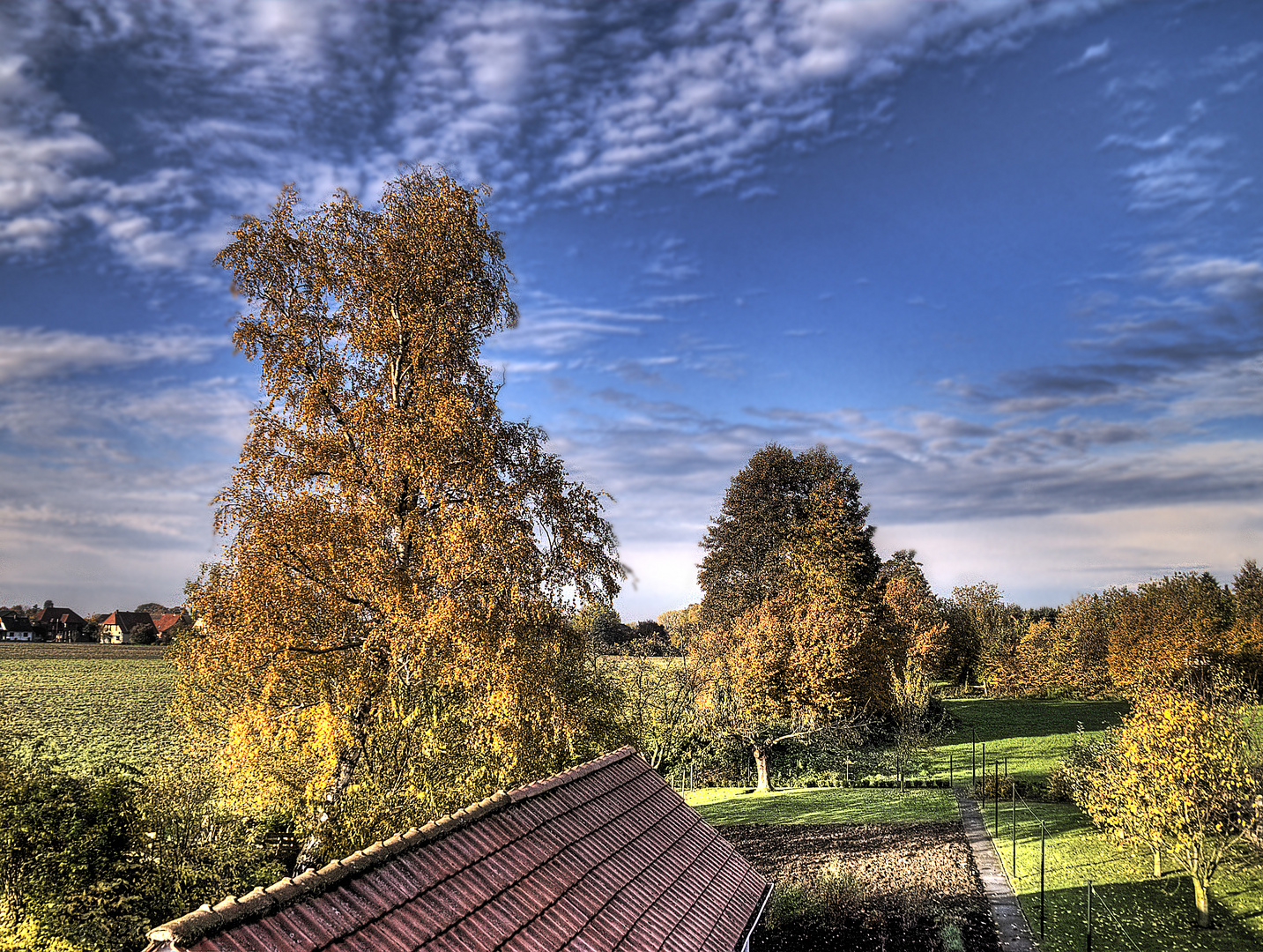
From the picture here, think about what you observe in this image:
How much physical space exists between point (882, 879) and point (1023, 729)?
107 feet

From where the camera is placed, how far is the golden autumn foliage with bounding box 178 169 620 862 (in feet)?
40.2

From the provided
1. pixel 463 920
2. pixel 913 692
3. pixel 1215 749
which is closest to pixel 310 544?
pixel 463 920

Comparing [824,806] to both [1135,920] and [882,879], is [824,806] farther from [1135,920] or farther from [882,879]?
[1135,920]

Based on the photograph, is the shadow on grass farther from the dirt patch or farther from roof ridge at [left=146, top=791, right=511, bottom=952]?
roof ridge at [left=146, top=791, right=511, bottom=952]

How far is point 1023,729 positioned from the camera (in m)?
45.9

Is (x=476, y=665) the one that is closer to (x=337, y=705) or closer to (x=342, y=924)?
(x=337, y=705)

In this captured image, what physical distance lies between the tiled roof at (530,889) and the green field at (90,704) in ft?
80.0

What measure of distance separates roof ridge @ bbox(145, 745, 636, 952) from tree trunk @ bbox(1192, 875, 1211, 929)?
16.7 meters

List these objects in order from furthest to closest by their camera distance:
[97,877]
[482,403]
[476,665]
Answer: [482,403]
[476,665]
[97,877]

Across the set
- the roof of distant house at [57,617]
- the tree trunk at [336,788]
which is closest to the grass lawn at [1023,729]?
the tree trunk at [336,788]

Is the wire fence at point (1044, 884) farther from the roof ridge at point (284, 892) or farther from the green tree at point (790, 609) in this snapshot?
the roof ridge at point (284, 892)

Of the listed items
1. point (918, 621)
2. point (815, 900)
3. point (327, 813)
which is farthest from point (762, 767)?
point (918, 621)

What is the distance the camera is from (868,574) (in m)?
37.2

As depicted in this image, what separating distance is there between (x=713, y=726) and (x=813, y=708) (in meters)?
4.05
